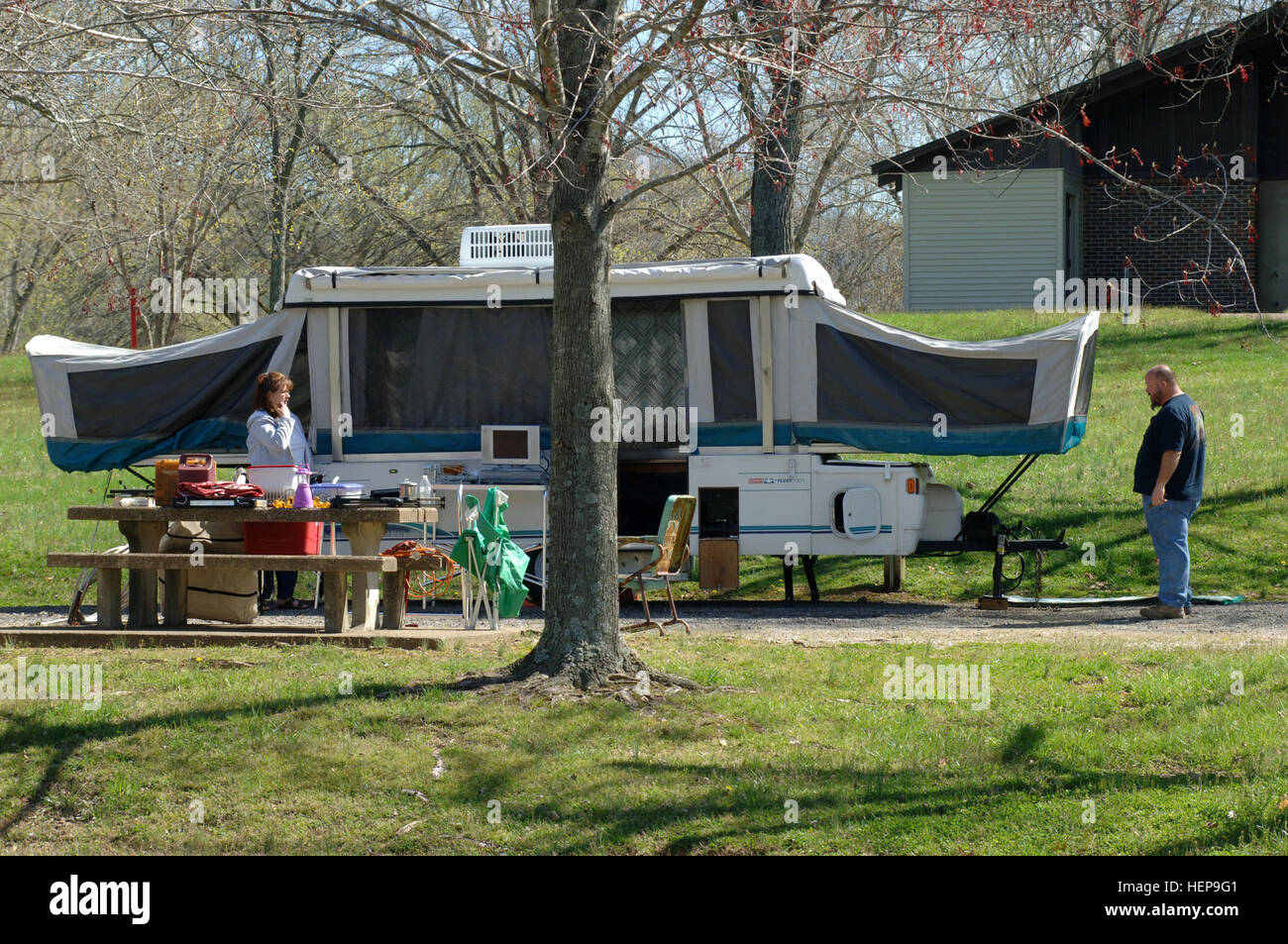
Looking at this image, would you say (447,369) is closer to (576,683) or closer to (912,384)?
(912,384)

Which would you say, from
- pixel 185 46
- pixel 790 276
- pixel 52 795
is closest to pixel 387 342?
pixel 790 276

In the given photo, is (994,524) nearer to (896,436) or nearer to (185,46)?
(896,436)

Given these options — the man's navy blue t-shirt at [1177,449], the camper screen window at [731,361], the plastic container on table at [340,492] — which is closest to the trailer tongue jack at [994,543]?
the man's navy blue t-shirt at [1177,449]

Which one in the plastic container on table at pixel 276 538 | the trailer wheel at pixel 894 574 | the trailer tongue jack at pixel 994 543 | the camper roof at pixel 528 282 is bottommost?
the trailer wheel at pixel 894 574

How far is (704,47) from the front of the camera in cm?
745

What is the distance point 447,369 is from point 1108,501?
23.0ft

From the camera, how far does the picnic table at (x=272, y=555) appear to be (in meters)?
9.09

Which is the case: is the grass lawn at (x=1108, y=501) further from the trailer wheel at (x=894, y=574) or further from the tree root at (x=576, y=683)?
the tree root at (x=576, y=683)

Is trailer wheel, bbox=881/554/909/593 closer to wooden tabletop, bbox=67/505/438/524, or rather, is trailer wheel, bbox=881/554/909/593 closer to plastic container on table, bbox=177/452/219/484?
wooden tabletop, bbox=67/505/438/524

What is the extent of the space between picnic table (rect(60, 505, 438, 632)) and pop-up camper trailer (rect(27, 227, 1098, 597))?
2.61m

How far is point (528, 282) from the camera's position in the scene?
41.6 feet

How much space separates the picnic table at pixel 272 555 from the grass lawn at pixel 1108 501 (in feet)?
10.8

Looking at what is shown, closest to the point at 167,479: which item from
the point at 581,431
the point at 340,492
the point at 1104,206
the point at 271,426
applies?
the point at 340,492

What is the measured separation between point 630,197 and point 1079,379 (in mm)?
5813
